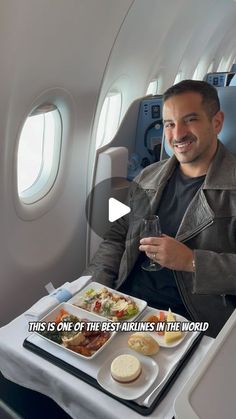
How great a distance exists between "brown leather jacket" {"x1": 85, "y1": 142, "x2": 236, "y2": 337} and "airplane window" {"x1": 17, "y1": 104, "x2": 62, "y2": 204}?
0.65 metres

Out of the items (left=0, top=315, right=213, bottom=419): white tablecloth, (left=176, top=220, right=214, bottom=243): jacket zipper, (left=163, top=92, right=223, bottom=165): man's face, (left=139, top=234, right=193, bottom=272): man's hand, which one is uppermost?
(left=163, top=92, right=223, bottom=165): man's face

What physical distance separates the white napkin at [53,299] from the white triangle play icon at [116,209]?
553 mm

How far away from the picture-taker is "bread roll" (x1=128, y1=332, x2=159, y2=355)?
116 centimetres

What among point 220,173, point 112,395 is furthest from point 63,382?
point 220,173

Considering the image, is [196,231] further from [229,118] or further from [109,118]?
[109,118]

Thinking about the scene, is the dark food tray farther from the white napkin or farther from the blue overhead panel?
the blue overhead panel

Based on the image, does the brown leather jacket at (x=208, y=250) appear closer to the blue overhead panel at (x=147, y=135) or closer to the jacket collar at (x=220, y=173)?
the jacket collar at (x=220, y=173)

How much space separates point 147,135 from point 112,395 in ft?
7.39

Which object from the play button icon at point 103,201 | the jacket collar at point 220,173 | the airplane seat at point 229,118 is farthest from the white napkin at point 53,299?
the airplane seat at point 229,118

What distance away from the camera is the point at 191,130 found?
1.74 meters

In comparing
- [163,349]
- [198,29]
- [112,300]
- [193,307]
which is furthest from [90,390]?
[198,29]

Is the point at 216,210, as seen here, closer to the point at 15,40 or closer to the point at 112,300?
the point at 112,300

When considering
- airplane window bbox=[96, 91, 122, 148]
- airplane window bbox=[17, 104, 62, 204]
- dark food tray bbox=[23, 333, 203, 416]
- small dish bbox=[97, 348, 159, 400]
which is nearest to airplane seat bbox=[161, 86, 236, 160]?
airplane window bbox=[17, 104, 62, 204]

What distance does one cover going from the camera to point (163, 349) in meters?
1.20
